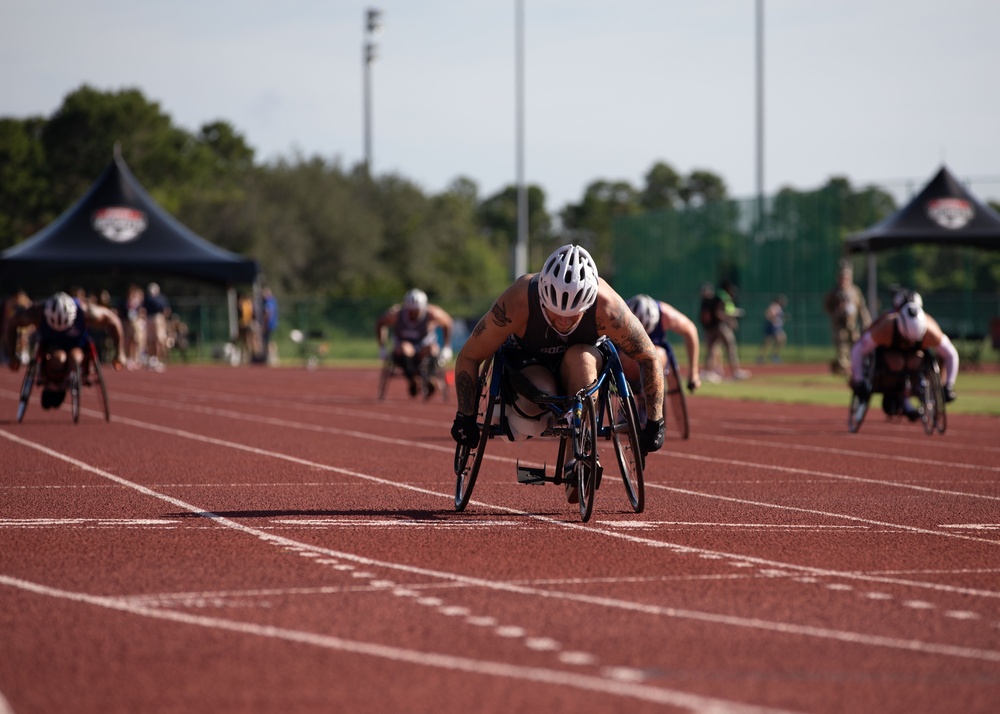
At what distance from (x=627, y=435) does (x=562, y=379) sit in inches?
21.0

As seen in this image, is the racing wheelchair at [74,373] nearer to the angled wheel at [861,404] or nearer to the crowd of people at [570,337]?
the crowd of people at [570,337]

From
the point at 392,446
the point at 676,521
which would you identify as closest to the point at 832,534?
the point at 676,521

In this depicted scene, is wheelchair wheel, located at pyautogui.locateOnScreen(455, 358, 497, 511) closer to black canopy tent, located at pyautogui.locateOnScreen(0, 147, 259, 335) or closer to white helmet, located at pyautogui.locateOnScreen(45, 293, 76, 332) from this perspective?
white helmet, located at pyautogui.locateOnScreen(45, 293, 76, 332)

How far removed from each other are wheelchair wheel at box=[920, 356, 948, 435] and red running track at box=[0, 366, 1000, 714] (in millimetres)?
2290

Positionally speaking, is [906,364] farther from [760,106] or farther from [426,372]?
[760,106]

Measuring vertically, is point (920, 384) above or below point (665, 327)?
below

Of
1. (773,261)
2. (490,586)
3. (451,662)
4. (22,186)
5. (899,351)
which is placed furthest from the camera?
(22,186)

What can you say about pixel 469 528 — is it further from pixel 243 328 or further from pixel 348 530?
pixel 243 328

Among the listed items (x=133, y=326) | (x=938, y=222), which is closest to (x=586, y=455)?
(x=938, y=222)

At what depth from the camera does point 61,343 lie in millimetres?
17625

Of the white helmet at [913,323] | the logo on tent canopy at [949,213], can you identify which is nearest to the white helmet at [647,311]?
the white helmet at [913,323]

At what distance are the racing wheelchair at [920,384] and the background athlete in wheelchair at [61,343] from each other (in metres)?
8.19

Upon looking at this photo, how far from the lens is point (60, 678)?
538 centimetres

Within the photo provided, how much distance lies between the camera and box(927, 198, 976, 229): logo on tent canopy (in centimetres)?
3462
